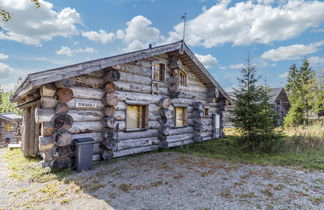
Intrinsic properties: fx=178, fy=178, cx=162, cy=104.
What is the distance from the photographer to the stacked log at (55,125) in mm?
5570

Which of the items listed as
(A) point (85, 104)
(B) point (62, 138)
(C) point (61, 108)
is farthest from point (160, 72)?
(B) point (62, 138)

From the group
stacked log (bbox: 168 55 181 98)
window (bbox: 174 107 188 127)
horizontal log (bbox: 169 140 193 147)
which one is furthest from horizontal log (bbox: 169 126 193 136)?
stacked log (bbox: 168 55 181 98)

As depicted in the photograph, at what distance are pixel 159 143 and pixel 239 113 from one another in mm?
4470

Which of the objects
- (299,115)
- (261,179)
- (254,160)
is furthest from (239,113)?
(299,115)

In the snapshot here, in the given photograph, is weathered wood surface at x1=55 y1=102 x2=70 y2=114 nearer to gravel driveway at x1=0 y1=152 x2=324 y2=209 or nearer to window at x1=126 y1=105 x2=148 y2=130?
gravel driveway at x1=0 y1=152 x2=324 y2=209

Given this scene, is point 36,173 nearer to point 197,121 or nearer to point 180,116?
point 180,116

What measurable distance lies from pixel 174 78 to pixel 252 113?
14.4ft

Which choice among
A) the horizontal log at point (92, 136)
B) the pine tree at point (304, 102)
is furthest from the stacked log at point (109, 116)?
the pine tree at point (304, 102)

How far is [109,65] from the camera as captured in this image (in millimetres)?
6652

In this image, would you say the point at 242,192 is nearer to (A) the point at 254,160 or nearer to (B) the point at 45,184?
(A) the point at 254,160

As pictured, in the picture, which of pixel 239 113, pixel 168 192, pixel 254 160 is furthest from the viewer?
pixel 239 113

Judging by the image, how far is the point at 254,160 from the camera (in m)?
7.86

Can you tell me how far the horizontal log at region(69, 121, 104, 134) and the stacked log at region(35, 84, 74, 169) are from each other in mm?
314

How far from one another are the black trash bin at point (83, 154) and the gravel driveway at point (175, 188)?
32 cm
